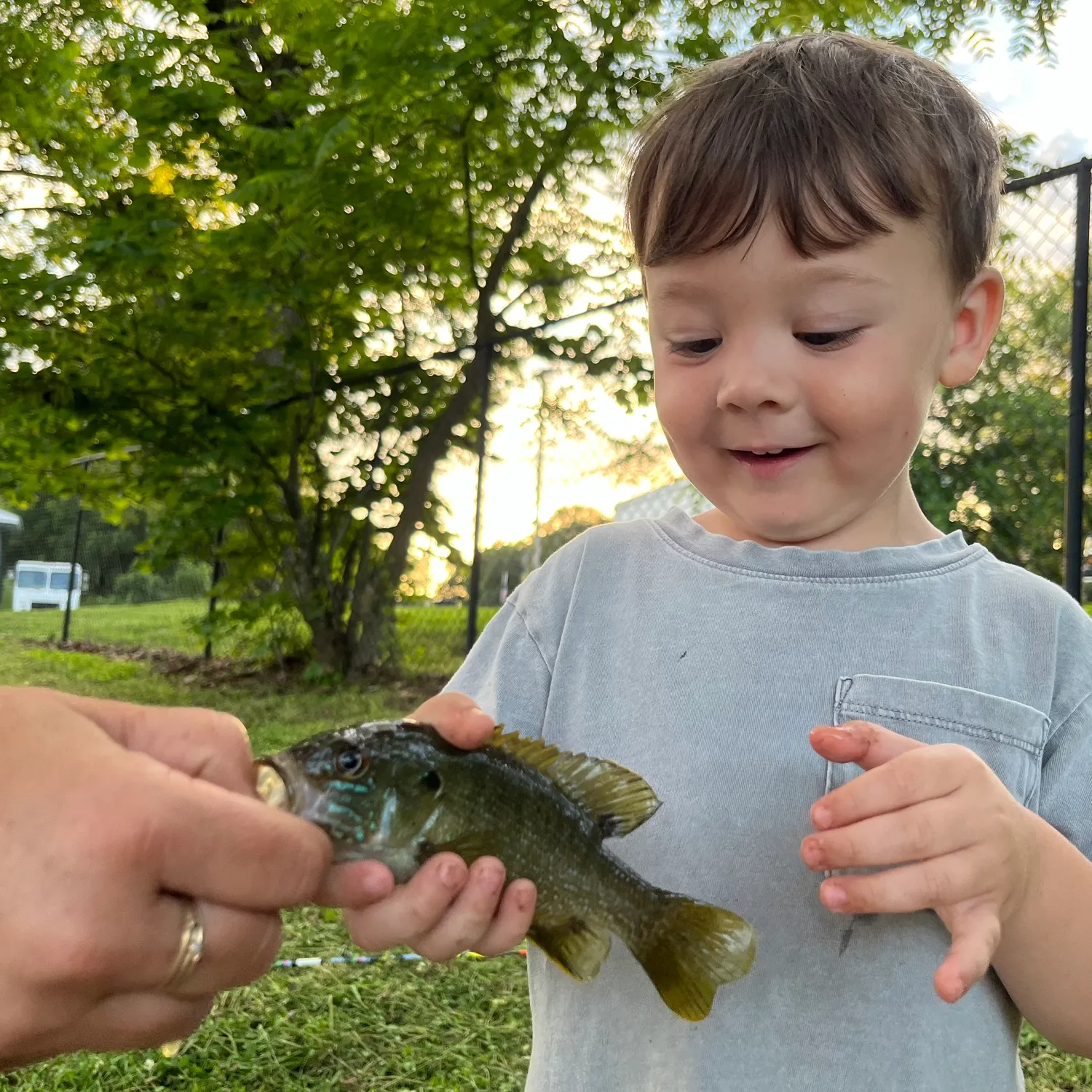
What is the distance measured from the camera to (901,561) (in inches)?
64.9

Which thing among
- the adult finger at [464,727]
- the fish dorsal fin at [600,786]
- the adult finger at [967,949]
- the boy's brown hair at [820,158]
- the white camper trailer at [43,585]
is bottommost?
the white camper trailer at [43,585]

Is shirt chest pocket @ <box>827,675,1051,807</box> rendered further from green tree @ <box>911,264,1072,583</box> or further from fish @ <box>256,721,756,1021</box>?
green tree @ <box>911,264,1072,583</box>

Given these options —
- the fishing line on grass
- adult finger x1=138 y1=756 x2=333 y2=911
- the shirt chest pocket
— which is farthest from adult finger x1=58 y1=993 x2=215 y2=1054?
the fishing line on grass

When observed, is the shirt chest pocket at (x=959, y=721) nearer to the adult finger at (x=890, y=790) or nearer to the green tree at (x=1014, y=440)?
the adult finger at (x=890, y=790)

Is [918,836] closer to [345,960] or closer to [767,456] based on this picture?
[767,456]

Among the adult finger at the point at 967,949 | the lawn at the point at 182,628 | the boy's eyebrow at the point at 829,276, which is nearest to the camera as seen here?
the adult finger at the point at 967,949

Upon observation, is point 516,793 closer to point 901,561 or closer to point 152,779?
point 152,779

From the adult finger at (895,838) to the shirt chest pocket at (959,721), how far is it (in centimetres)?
37

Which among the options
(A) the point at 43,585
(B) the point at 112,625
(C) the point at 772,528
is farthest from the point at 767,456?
(A) the point at 43,585

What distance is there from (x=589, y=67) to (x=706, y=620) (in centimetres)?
552

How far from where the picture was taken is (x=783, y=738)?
153 cm

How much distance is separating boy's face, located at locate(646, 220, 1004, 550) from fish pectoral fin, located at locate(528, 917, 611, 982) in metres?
0.71

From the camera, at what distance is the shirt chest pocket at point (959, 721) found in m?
1.49

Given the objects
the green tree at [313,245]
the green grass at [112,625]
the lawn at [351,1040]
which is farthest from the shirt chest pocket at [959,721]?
the green grass at [112,625]
